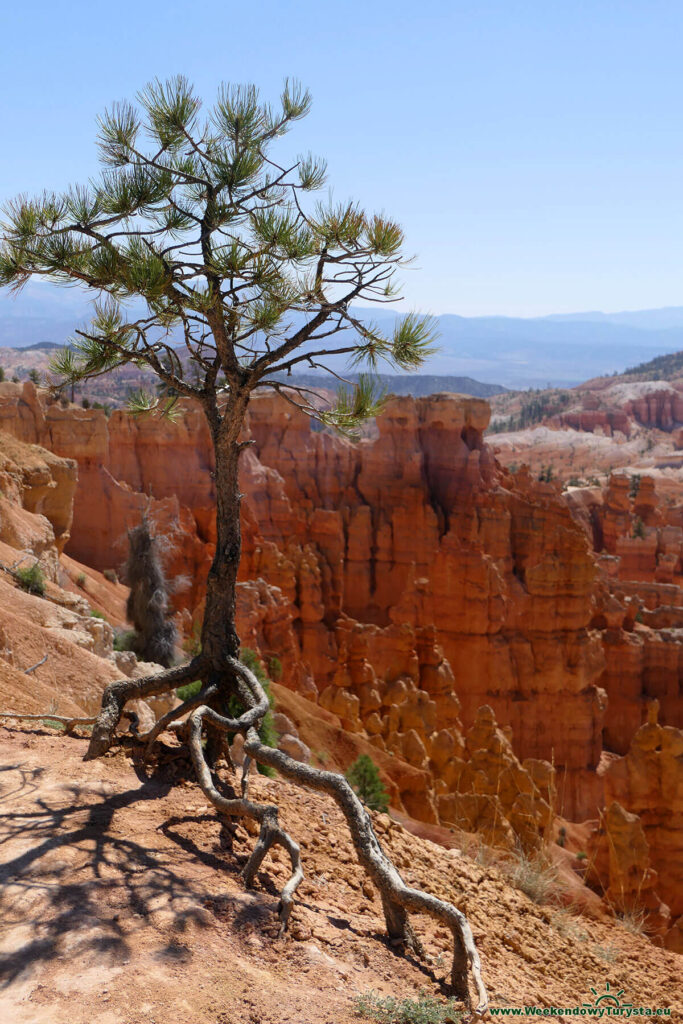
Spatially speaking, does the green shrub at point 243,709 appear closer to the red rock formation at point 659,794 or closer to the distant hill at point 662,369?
the red rock formation at point 659,794

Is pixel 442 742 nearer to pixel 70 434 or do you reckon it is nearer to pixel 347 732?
pixel 347 732

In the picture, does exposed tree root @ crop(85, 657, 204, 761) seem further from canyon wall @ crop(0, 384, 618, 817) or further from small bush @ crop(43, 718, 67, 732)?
canyon wall @ crop(0, 384, 618, 817)

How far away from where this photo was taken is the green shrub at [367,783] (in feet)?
44.2

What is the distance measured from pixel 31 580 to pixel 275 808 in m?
7.83

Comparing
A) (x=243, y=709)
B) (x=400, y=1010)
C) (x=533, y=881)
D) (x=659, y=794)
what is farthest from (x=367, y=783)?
(x=400, y=1010)

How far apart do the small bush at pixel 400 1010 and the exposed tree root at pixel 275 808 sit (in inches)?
8.8

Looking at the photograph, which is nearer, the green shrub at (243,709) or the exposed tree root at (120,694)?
the exposed tree root at (120,694)

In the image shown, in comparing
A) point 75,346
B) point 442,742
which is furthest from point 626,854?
point 75,346

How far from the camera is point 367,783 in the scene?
13992 mm

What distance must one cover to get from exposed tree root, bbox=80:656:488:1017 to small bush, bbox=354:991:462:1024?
0.22m

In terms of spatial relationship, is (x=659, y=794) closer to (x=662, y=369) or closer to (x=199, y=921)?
(x=199, y=921)

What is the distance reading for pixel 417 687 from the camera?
24.2m

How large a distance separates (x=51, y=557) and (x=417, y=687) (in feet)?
41.4

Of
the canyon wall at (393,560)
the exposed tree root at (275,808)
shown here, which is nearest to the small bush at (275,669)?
the canyon wall at (393,560)
